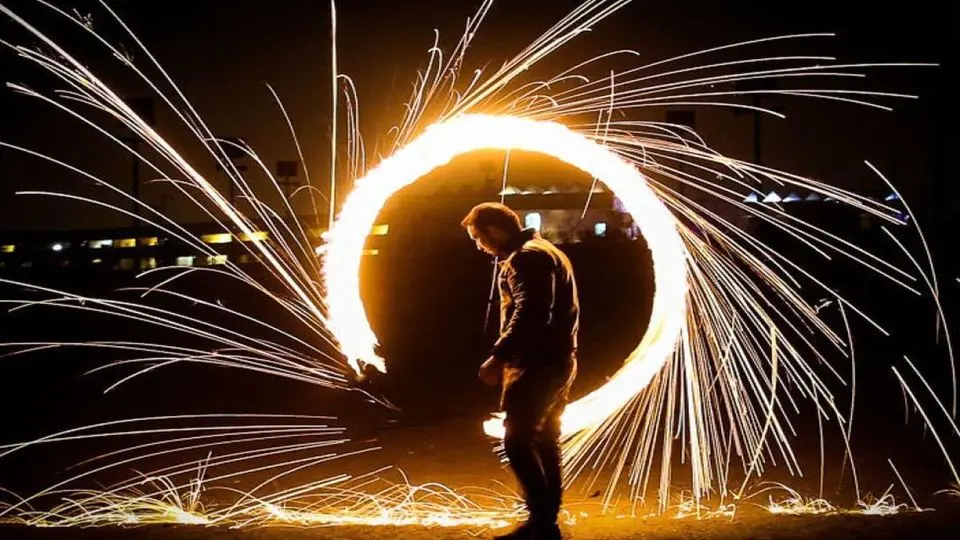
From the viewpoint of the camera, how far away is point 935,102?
39.3 feet

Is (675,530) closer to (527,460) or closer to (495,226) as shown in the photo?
(527,460)

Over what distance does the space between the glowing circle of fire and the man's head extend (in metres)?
0.71

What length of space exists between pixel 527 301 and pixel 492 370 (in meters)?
0.33

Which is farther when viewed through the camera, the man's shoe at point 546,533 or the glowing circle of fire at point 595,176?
the glowing circle of fire at point 595,176

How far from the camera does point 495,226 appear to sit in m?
3.94

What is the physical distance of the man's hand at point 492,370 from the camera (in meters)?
3.76

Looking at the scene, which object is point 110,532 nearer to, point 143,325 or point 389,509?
point 389,509

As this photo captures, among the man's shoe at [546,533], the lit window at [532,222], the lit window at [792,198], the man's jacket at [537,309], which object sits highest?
the lit window at [792,198]

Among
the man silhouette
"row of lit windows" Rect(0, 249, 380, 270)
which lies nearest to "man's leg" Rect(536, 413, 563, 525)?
the man silhouette

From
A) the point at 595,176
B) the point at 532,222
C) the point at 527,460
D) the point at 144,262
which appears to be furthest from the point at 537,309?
the point at 144,262

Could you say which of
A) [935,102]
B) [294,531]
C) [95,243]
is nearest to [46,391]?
[294,531]

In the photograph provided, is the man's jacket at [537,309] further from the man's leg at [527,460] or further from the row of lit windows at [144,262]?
the row of lit windows at [144,262]

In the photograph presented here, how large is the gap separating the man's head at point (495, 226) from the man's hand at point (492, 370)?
50 cm

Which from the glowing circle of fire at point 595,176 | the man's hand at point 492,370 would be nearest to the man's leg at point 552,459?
the man's hand at point 492,370
